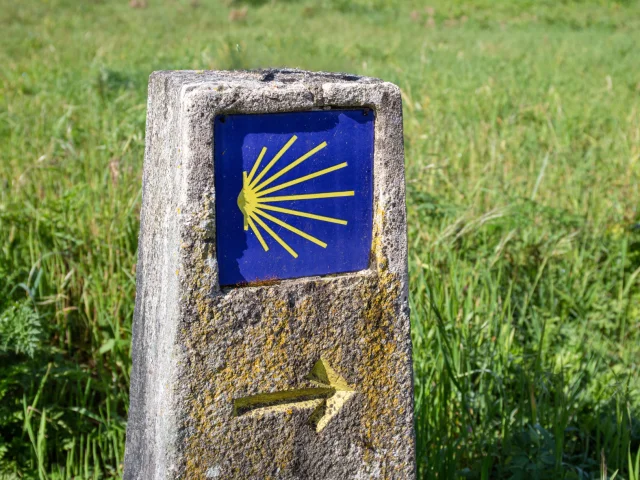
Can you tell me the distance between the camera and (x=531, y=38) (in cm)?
941

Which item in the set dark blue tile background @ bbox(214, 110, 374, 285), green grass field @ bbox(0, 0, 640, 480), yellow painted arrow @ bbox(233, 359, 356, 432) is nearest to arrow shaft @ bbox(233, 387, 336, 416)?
yellow painted arrow @ bbox(233, 359, 356, 432)

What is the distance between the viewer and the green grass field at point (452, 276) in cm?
202

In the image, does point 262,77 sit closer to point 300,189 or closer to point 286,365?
point 300,189

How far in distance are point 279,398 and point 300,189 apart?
0.42 metres

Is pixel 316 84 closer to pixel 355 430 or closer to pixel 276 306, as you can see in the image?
pixel 276 306

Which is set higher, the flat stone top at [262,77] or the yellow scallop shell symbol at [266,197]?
the flat stone top at [262,77]

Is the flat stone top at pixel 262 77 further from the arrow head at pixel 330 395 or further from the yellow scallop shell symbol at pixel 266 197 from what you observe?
the arrow head at pixel 330 395

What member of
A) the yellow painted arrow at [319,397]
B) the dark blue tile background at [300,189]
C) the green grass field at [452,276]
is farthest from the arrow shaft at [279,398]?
the green grass field at [452,276]

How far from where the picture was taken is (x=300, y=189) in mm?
1345

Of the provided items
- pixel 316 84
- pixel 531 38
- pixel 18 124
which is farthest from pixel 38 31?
pixel 316 84

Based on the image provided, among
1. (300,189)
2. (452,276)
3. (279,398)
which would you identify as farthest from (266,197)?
(452,276)

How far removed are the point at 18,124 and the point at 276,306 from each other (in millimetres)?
2640

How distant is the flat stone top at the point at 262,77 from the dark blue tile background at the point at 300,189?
7 cm

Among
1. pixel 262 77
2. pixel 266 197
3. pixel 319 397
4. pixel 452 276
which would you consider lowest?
pixel 319 397
